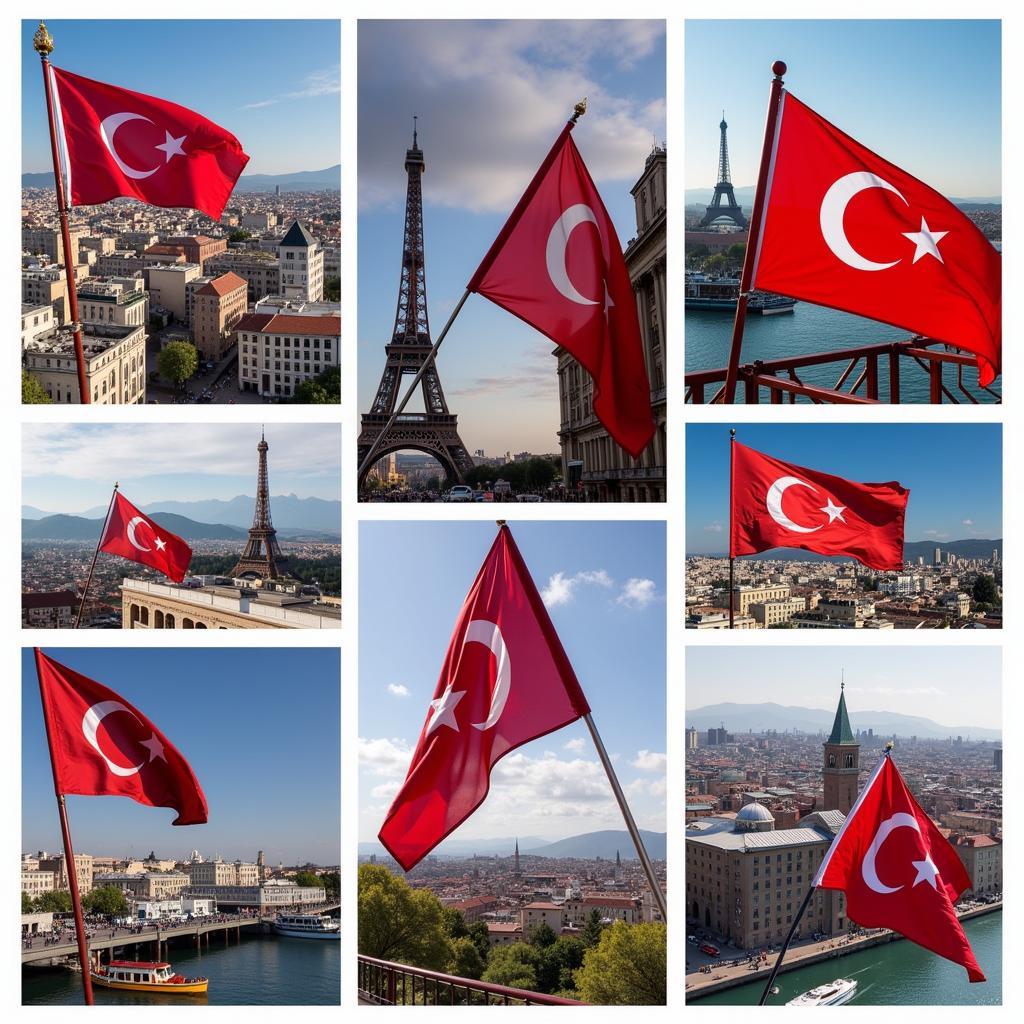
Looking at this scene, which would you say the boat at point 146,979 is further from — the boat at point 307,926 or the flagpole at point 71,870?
the boat at point 307,926

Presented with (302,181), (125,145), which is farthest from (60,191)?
(302,181)

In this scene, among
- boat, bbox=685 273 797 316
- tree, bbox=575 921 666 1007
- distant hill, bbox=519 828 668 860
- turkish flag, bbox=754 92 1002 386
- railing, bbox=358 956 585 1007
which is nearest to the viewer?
turkish flag, bbox=754 92 1002 386

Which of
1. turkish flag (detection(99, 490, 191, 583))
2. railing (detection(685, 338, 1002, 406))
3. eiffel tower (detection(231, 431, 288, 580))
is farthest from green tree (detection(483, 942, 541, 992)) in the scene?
railing (detection(685, 338, 1002, 406))

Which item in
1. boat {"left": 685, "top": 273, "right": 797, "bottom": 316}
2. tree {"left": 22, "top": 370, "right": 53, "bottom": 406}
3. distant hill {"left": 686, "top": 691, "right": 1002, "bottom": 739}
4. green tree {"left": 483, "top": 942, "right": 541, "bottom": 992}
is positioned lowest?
green tree {"left": 483, "top": 942, "right": 541, "bottom": 992}

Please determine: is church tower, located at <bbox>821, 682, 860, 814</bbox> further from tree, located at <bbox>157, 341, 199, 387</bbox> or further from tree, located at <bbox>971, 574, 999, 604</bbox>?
tree, located at <bbox>157, 341, 199, 387</bbox>

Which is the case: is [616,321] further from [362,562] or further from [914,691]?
[914,691]

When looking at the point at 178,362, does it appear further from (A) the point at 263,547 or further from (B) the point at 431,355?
(B) the point at 431,355
